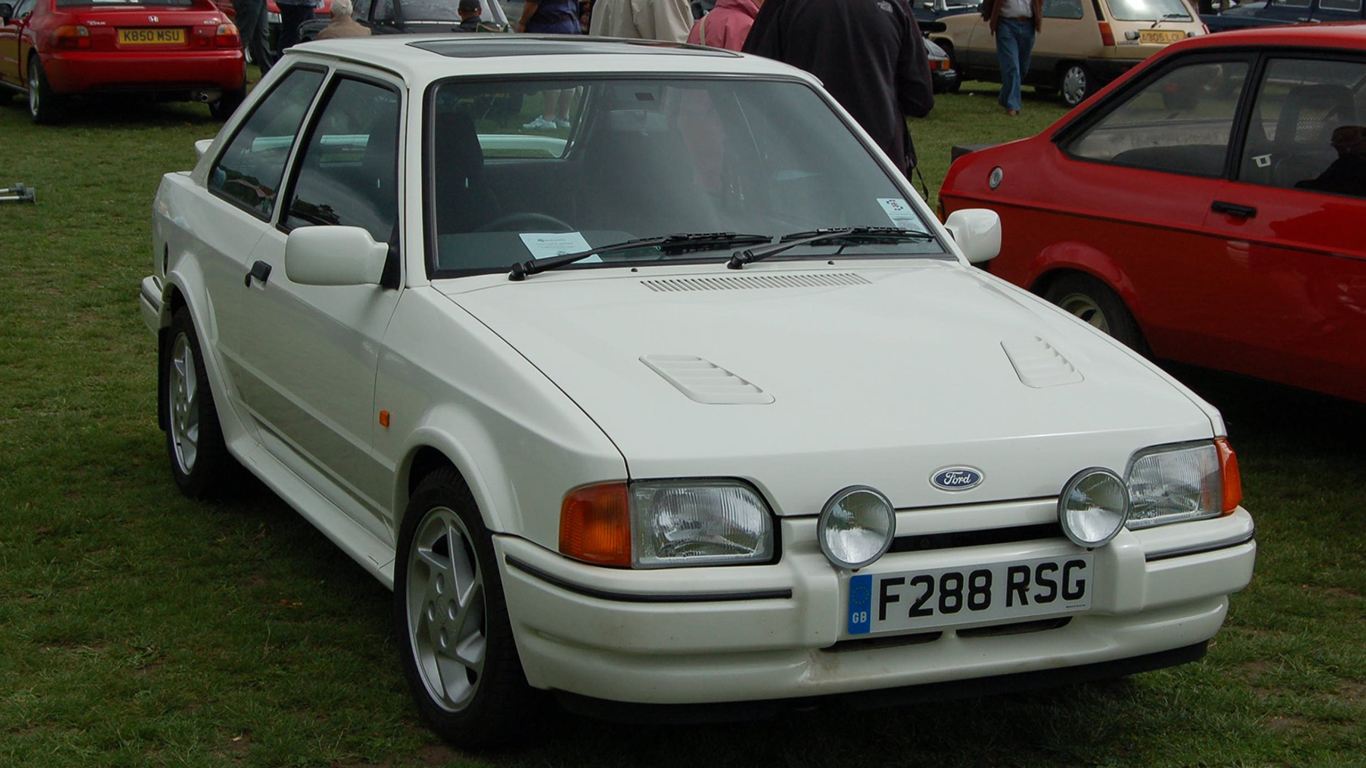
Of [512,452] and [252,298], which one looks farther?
[252,298]

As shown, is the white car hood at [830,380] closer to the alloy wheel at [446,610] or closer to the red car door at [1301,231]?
the alloy wheel at [446,610]

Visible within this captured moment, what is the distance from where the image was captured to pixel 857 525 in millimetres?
3082

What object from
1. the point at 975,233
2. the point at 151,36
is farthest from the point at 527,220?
the point at 151,36

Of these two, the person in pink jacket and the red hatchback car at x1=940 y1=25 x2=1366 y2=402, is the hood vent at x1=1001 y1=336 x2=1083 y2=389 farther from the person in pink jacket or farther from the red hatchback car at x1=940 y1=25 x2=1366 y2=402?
the person in pink jacket

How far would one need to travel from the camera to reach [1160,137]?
20.7 ft

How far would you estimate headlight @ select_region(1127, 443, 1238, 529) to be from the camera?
3.34m

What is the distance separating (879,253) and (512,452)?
150cm

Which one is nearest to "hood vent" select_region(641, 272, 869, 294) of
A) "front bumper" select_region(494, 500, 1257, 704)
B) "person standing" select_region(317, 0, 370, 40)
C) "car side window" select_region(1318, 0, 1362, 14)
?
"front bumper" select_region(494, 500, 1257, 704)

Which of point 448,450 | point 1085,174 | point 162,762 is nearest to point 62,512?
point 162,762

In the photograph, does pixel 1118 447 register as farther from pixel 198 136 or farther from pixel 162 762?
pixel 198 136

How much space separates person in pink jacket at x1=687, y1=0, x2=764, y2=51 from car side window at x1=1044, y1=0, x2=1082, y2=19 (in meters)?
12.7

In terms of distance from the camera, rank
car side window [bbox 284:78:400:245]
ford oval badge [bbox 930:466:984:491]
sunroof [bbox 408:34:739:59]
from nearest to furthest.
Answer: ford oval badge [bbox 930:466:984:491] < car side window [bbox 284:78:400:245] < sunroof [bbox 408:34:739:59]

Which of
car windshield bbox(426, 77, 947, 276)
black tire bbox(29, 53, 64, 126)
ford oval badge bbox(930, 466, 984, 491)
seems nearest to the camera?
ford oval badge bbox(930, 466, 984, 491)

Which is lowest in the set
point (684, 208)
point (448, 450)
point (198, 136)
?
point (198, 136)
